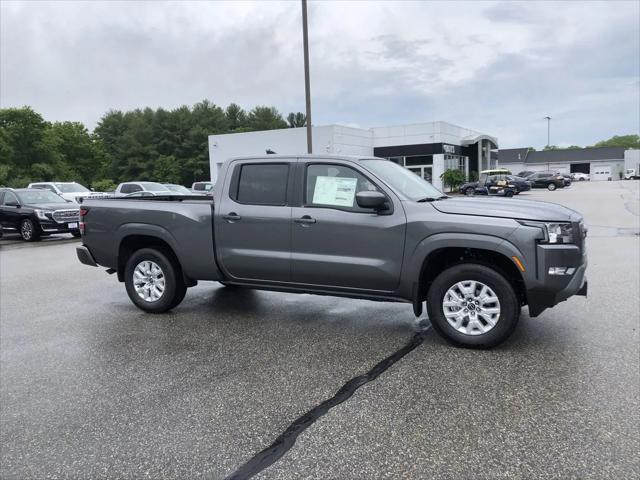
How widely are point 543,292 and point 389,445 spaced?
7.45ft

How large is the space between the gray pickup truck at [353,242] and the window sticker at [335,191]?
0.01 metres

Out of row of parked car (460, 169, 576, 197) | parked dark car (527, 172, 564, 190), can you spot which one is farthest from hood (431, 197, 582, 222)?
parked dark car (527, 172, 564, 190)

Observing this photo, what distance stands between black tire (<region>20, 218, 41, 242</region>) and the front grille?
2.24 ft

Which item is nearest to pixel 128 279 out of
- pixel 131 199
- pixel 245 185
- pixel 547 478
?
pixel 131 199

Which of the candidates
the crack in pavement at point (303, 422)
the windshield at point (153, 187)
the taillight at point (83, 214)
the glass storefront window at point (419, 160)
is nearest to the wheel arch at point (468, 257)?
the crack in pavement at point (303, 422)

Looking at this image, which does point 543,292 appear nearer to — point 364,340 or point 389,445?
point 364,340

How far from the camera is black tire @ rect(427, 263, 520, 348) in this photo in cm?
485

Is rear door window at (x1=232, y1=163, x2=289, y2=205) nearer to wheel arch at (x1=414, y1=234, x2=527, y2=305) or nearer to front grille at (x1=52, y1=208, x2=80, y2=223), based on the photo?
wheel arch at (x1=414, y1=234, x2=527, y2=305)

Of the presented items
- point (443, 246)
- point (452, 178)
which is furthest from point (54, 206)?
point (452, 178)

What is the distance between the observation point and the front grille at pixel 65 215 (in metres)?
16.4

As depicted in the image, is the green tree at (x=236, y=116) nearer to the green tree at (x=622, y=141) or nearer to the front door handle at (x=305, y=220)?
the front door handle at (x=305, y=220)

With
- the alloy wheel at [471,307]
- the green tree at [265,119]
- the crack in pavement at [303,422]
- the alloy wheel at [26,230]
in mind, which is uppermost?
the green tree at [265,119]

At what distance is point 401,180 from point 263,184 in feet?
4.94

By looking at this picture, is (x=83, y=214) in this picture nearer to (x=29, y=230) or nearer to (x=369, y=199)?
(x=369, y=199)
